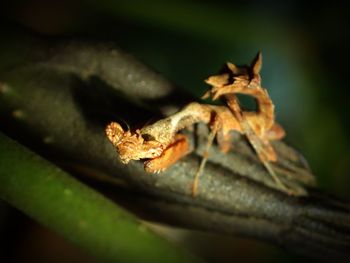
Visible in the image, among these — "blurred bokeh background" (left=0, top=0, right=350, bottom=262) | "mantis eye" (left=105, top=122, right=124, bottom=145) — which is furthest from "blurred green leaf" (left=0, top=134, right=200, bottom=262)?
"blurred bokeh background" (left=0, top=0, right=350, bottom=262)

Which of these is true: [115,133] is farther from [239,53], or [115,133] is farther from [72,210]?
[239,53]

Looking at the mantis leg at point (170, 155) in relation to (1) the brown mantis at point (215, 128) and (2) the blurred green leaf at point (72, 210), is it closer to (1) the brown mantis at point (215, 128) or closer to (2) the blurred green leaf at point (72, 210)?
(1) the brown mantis at point (215, 128)

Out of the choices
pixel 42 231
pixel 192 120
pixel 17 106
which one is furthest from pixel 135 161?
pixel 42 231

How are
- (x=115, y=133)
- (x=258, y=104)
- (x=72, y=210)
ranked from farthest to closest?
(x=258, y=104) < (x=115, y=133) < (x=72, y=210)

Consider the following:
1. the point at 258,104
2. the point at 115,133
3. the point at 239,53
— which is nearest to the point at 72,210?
the point at 115,133

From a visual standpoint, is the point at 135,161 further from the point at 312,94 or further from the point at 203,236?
the point at 312,94

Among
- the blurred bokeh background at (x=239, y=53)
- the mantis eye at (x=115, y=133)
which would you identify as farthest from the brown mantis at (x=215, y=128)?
the blurred bokeh background at (x=239, y=53)

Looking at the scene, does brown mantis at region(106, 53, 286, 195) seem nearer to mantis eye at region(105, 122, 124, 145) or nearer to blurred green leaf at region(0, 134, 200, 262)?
mantis eye at region(105, 122, 124, 145)
